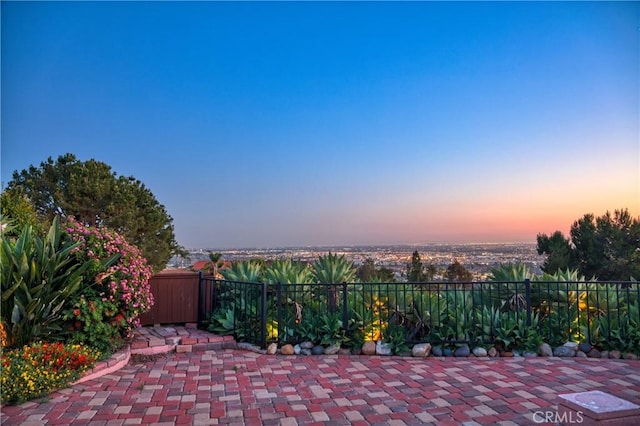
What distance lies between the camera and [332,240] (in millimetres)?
20062

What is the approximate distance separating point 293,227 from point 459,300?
48.5 ft

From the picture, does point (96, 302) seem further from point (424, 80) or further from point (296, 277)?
point (424, 80)

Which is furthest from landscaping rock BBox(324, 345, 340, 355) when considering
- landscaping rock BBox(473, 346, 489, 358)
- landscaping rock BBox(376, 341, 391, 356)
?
landscaping rock BBox(473, 346, 489, 358)

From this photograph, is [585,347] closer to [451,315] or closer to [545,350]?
[545,350]

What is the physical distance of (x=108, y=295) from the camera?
4.96 m

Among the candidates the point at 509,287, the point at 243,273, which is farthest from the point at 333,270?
the point at 509,287

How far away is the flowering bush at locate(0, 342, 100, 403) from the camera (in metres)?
3.31

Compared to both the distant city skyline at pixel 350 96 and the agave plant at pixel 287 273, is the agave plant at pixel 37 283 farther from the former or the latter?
the agave plant at pixel 287 273

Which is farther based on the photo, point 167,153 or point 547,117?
point 167,153

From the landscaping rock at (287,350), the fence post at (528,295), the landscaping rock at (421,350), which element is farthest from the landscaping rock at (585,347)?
the landscaping rock at (287,350)

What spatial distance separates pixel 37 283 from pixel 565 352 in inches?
268

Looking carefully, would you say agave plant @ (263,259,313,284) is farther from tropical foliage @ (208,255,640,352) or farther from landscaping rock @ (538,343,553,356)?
landscaping rock @ (538,343,553,356)

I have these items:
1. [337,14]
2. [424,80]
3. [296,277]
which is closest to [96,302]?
[296,277]

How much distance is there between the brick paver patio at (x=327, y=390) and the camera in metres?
3.14
